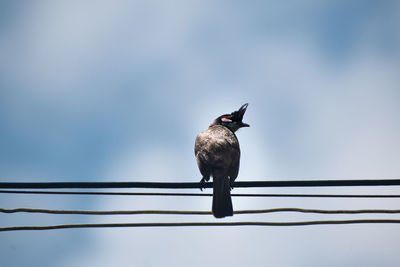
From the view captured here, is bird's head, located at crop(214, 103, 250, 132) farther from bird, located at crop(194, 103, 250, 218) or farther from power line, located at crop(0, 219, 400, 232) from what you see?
power line, located at crop(0, 219, 400, 232)

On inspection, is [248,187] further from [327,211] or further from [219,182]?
[219,182]

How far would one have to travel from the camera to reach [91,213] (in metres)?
5.77

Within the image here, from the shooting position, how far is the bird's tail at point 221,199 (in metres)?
8.00

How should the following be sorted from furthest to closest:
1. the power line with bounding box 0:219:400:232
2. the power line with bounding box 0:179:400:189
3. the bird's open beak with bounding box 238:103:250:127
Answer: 1. the bird's open beak with bounding box 238:103:250:127
2. the power line with bounding box 0:179:400:189
3. the power line with bounding box 0:219:400:232

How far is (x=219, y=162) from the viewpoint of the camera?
9344 millimetres

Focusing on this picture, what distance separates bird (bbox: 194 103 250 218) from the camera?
26.8 feet

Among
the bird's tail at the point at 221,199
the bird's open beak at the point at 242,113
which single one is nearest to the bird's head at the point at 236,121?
the bird's open beak at the point at 242,113

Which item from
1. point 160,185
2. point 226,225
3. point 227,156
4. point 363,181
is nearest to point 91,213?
point 160,185

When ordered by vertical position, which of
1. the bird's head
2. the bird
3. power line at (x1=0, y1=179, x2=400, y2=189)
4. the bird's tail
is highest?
the bird's head

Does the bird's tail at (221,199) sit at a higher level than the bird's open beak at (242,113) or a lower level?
lower

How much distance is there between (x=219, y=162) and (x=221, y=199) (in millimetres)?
1244

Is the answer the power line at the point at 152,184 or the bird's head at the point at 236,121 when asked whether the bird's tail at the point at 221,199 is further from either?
the bird's head at the point at 236,121

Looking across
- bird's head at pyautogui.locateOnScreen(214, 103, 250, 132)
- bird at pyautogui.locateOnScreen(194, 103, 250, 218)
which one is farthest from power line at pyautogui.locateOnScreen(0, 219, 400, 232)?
bird's head at pyautogui.locateOnScreen(214, 103, 250, 132)

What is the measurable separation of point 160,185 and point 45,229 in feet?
4.95
